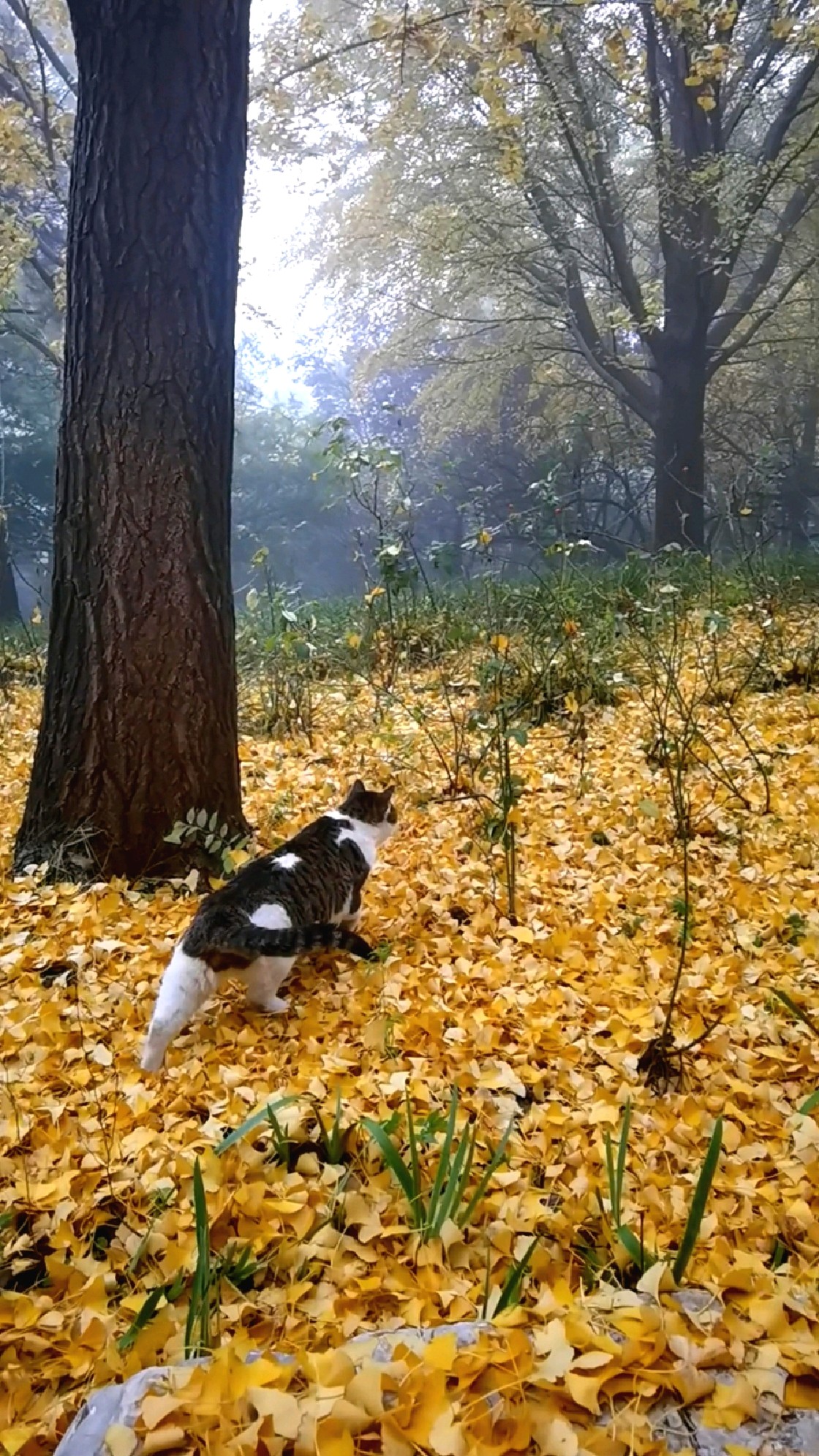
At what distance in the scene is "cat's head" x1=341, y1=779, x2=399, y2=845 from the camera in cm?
283

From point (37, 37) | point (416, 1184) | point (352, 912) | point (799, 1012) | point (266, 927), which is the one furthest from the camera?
point (37, 37)

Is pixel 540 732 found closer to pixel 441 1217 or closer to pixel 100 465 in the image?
pixel 100 465

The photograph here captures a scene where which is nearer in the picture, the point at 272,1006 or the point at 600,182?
the point at 272,1006

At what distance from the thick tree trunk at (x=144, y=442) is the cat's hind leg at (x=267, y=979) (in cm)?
86

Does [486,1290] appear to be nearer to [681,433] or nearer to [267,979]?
[267,979]

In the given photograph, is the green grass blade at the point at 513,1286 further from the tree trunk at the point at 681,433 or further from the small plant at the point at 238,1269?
the tree trunk at the point at 681,433

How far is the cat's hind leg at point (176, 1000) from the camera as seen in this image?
1.99 m

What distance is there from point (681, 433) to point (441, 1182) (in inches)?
376

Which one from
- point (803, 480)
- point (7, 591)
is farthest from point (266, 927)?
point (803, 480)

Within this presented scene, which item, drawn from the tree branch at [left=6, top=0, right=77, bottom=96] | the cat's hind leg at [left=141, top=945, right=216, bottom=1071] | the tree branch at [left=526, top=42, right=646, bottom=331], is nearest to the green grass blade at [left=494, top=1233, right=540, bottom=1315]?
the cat's hind leg at [left=141, top=945, right=216, bottom=1071]

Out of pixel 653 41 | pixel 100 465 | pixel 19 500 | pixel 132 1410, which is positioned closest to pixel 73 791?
pixel 100 465

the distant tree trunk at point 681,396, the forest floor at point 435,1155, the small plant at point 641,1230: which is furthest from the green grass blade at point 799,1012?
the distant tree trunk at point 681,396

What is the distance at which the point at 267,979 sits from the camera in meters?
2.16

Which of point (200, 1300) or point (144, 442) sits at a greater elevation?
point (144, 442)
